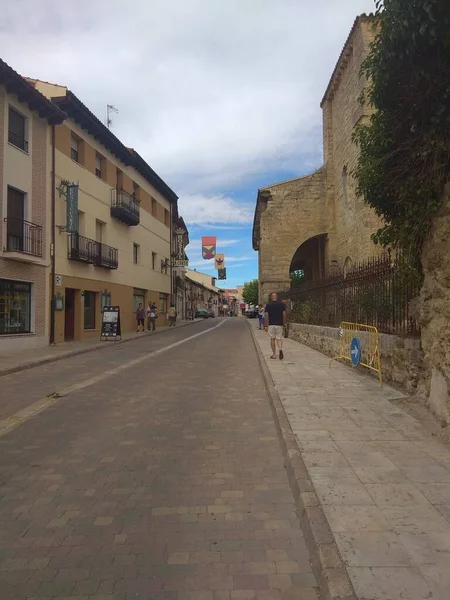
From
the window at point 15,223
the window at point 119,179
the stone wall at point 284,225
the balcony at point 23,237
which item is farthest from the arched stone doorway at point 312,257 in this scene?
the window at point 15,223

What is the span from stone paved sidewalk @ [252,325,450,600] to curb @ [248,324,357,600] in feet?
0.17

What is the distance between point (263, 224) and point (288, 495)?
86.0 ft

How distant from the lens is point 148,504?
12.9 feet

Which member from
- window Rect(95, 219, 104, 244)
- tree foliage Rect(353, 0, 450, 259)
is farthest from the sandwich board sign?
tree foliage Rect(353, 0, 450, 259)

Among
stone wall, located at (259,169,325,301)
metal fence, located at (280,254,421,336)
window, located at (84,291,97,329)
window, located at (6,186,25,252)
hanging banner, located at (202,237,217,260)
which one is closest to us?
metal fence, located at (280,254,421,336)

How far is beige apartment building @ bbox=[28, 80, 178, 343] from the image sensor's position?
19281 mm

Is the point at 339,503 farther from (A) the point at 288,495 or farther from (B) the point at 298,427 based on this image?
(B) the point at 298,427

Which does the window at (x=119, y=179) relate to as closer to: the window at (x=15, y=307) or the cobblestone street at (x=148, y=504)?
the window at (x=15, y=307)

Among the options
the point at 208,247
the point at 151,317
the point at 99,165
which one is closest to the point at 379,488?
the point at 99,165

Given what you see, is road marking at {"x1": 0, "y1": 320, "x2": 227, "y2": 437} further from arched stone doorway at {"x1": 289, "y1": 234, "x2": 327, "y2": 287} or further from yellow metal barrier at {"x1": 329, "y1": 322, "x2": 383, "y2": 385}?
arched stone doorway at {"x1": 289, "y1": 234, "x2": 327, "y2": 287}

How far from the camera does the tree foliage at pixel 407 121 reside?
4.56 metres

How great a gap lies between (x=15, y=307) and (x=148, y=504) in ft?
46.8

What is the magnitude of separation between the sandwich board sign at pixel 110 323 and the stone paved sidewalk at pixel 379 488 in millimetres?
14168

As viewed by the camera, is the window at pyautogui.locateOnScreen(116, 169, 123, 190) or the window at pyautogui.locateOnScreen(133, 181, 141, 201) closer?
the window at pyautogui.locateOnScreen(116, 169, 123, 190)
